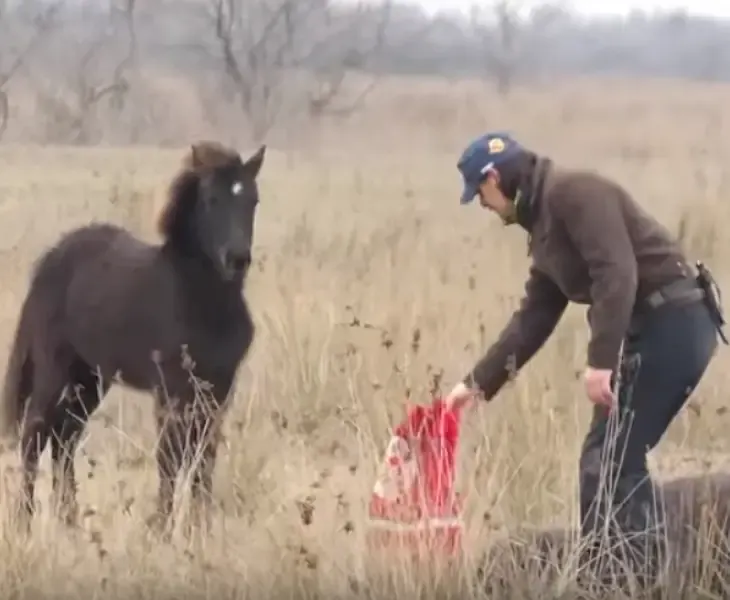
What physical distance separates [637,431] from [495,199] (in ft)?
2.26

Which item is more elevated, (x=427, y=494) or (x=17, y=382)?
(x=17, y=382)

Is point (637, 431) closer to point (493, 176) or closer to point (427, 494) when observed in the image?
point (427, 494)

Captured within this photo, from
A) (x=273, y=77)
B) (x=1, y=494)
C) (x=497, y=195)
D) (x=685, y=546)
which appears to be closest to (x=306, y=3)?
(x=273, y=77)

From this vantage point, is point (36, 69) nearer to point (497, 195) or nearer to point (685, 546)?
point (497, 195)

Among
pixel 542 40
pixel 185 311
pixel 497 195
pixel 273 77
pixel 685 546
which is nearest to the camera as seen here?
pixel 497 195

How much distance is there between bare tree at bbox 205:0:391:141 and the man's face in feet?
4.65

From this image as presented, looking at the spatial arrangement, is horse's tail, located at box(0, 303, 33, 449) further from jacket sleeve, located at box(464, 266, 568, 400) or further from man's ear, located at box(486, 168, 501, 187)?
man's ear, located at box(486, 168, 501, 187)

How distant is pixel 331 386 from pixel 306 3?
1.39m

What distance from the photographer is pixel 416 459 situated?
131 inches

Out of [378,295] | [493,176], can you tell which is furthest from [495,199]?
[378,295]

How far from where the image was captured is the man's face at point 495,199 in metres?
3.12

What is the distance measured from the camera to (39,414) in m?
4.00

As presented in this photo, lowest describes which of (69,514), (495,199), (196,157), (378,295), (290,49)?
(69,514)

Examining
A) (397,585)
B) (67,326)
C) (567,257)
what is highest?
(567,257)
